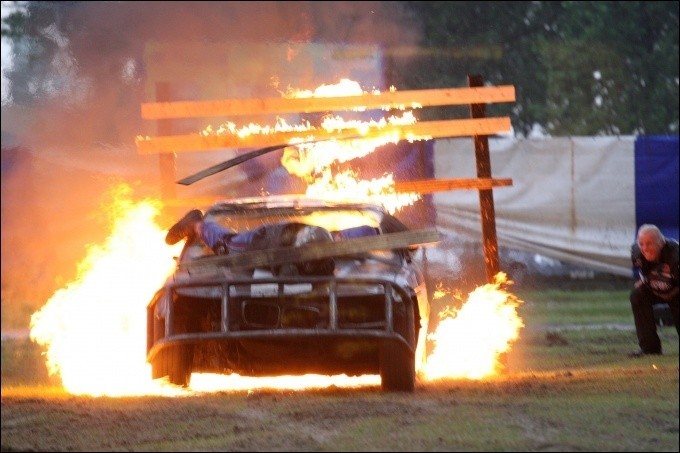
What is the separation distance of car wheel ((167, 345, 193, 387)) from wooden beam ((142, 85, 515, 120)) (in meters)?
4.49

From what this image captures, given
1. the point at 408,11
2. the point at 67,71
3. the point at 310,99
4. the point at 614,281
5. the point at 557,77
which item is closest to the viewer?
the point at 310,99

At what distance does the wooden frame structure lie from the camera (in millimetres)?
13273

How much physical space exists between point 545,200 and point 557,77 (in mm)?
7836

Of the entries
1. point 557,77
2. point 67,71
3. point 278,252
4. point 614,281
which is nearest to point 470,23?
point 557,77

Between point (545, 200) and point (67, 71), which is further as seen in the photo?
point (545, 200)

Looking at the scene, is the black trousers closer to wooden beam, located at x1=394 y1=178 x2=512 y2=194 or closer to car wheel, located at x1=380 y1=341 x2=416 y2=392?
wooden beam, located at x1=394 y1=178 x2=512 y2=194

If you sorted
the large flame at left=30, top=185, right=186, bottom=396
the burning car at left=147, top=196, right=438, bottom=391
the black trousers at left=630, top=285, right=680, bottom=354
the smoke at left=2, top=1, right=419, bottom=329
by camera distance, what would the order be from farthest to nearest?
1. the smoke at left=2, top=1, right=419, bottom=329
2. the black trousers at left=630, top=285, right=680, bottom=354
3. the large flame at left=30, top=185, right=186, bottom=396
4. the burning car at left=147, top=196, right=438, bottom=391

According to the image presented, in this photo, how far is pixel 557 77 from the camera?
2786 cm

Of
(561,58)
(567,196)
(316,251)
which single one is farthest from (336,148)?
(561,58)

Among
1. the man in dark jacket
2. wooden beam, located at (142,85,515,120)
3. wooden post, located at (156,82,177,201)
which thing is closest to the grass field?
the man in dark jacket

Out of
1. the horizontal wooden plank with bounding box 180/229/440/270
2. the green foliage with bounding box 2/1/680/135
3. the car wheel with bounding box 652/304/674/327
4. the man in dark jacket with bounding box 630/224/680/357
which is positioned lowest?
the car wheel with bounding box 652/304/674/327

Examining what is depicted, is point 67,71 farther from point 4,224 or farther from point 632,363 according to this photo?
point 632,363

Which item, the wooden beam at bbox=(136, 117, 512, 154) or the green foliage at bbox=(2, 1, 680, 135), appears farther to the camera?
the green foliage at bbox=(2, 1, 680, 135)

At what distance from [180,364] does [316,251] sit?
128 cm
